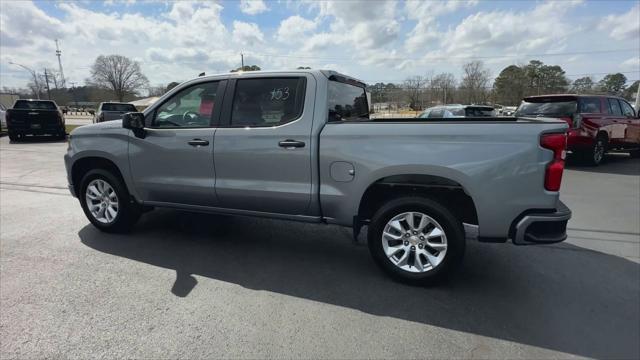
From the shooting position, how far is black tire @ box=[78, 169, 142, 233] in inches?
183

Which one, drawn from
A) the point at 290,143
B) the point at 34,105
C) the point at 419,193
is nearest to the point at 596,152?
the point at 419,193

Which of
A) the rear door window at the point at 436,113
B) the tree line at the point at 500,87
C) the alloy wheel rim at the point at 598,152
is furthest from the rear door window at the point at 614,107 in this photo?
the tree line at the point at 500,87

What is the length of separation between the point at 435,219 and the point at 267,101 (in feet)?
6.80

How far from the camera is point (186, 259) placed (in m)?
4.09

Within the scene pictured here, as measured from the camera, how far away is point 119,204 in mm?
4715

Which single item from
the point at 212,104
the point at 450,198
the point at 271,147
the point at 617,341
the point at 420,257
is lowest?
the point at 617,341

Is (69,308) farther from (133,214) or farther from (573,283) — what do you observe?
(573,283)

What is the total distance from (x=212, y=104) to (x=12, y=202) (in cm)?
494

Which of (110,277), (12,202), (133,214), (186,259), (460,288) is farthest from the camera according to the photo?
(12,202)

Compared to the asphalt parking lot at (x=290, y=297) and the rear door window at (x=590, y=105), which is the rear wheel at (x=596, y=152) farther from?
the asphalt parking lot at (x=290, y=297)

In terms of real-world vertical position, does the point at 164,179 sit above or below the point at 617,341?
above

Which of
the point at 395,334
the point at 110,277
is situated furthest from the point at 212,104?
the point at 395,334

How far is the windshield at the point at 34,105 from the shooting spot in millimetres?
16031

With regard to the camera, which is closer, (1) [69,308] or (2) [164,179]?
(1) [69,308]
